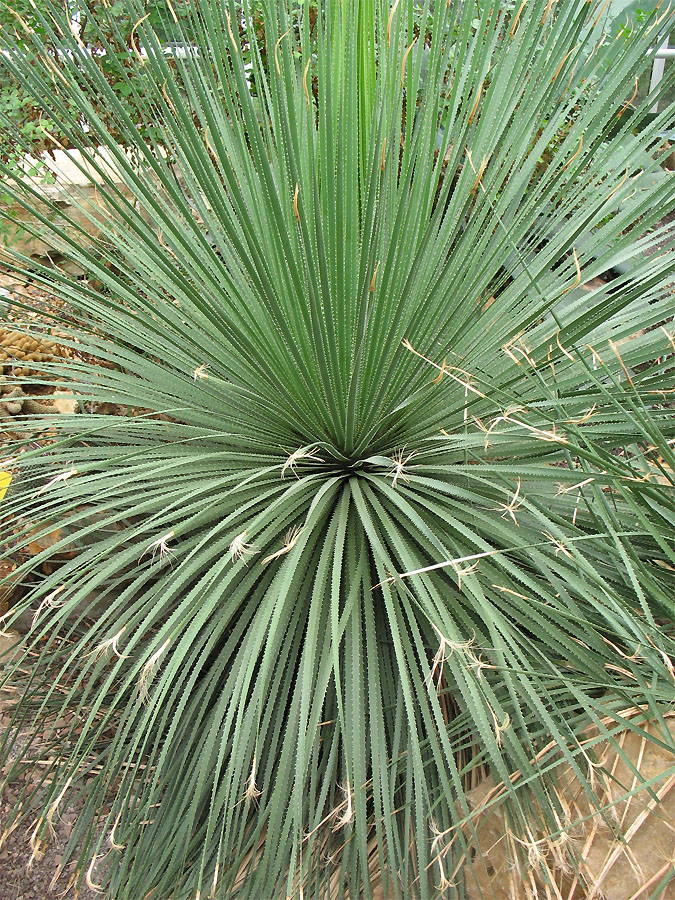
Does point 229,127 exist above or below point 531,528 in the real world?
above

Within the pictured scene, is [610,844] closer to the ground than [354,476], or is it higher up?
closer to the ground

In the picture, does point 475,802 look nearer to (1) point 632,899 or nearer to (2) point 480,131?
(1) point 632,899

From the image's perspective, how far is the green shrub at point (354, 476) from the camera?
1.06 metres

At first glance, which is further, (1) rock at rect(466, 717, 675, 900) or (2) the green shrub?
(2) the green shrub

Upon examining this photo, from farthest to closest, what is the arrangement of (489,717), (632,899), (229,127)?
(229,127), (489,717), (632,899)

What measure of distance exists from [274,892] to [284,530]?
57 cm

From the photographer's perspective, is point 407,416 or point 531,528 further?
point 407,416

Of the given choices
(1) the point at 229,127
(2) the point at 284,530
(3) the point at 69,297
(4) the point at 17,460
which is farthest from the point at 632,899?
(1) the point at 229,127

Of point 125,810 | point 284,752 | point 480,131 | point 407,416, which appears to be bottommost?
point 125,810

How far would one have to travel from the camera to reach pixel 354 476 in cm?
138

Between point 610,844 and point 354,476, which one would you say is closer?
point 610,844

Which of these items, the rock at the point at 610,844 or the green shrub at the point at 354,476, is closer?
the rock at the point at 610,844

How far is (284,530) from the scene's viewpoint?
1.34 meters

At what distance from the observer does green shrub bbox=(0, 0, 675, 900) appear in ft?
3.47
